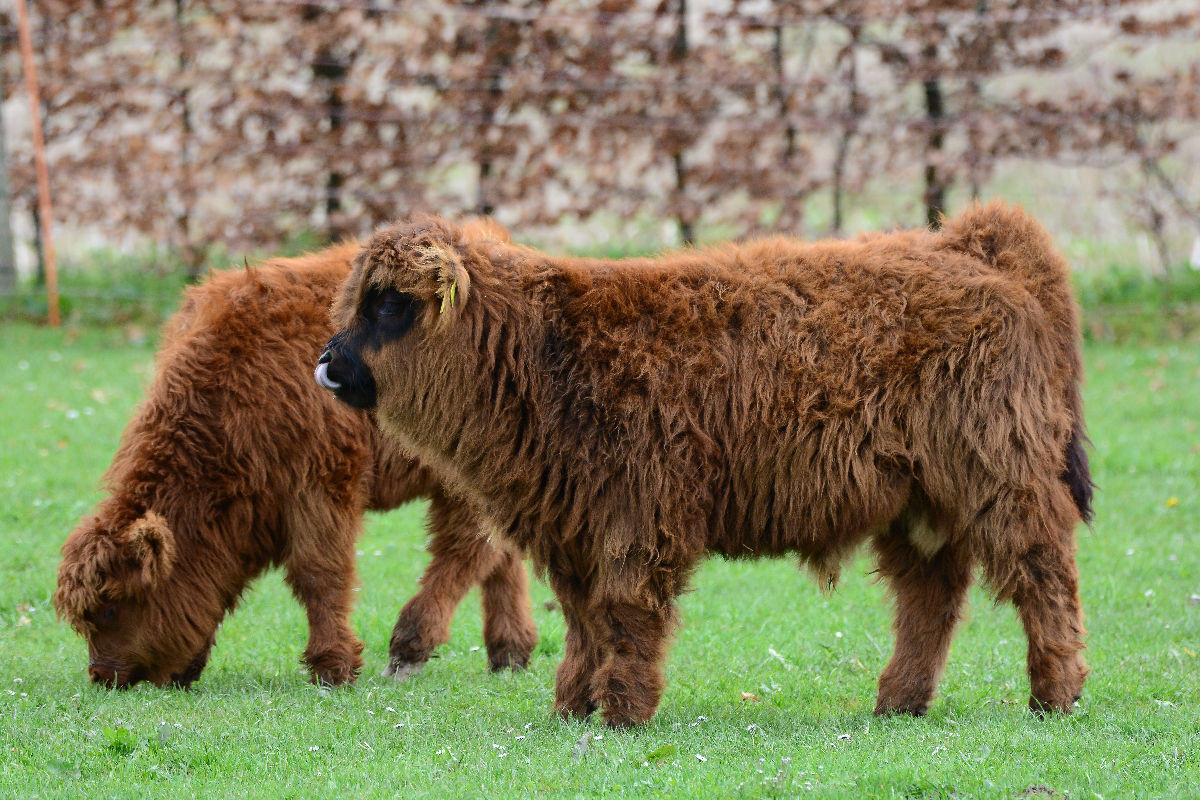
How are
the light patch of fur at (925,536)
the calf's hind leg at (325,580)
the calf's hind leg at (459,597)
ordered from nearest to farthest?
the light patch of fur at (925,536) → the calf's hind leg at (325,580) → the calf's hind leg at (459,597)

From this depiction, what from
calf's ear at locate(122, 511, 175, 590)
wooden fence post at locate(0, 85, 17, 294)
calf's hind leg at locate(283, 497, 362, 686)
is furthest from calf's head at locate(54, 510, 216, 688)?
wooden fence post at locate(0, 85, 17, 294)

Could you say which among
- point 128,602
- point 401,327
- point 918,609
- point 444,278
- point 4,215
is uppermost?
point 444,278

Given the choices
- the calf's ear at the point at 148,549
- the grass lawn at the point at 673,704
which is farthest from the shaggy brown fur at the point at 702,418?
the calf's ear at the point at 148,549

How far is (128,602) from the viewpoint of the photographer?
6.77m

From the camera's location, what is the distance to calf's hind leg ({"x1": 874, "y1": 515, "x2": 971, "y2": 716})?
20.2 ft

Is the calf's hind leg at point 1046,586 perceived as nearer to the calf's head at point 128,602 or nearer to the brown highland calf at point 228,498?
the brown highland calf at point 228,498

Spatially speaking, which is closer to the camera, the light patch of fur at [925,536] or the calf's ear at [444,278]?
the calf's ear at [444,278]

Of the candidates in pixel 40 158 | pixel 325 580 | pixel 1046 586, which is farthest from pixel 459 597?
pixel 40 158

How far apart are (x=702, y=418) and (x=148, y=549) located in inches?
114

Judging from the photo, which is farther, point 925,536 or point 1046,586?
point 925,536

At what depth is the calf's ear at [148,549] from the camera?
6.60 metres

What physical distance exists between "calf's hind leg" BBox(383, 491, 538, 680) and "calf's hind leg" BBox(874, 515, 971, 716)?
7.28 feet

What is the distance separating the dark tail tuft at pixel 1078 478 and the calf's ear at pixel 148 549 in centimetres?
429

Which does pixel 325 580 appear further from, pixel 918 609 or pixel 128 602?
pixel 918 609
